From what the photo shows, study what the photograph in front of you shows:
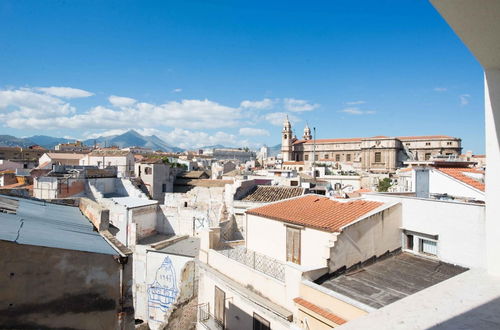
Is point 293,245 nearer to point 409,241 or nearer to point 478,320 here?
point 409,241

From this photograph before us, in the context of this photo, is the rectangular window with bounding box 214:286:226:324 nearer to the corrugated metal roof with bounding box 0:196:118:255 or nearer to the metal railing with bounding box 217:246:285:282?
the metal railing with bounding box 217:246:285:282

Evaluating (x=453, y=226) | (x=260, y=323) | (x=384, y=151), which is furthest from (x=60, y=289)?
(x=384, y=151)

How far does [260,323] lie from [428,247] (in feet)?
19.7

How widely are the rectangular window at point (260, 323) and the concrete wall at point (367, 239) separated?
2447 millimetres

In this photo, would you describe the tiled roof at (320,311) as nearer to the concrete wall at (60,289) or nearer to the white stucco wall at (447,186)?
the concrete wall at (60,289)

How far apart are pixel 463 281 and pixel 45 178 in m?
29.1

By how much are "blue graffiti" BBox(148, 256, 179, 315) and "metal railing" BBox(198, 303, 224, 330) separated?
555 cm

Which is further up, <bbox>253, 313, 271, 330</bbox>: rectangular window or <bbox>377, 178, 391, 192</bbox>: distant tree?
<bbox>377, 178, 391, 192</bbox>: distant tree

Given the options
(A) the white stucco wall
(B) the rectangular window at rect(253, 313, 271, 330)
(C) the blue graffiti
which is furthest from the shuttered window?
(C) the blue graffiti

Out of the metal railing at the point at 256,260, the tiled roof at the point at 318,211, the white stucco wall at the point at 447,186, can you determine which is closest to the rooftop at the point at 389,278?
the tiled roof at the point at 318,211

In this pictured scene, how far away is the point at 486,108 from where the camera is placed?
8.32 feet

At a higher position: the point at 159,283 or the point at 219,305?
the point at 219,305

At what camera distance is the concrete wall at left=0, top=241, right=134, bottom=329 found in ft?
12.1

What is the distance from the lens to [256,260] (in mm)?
11836
